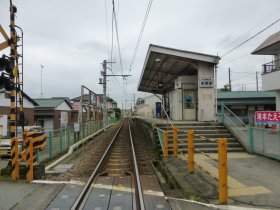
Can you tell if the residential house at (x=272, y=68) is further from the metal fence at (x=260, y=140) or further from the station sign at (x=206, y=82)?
the metal fence at (x=260, y=140)

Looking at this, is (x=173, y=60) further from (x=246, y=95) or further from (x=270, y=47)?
(x=246, y=95)

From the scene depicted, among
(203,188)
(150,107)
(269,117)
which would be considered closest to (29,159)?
(203,188)

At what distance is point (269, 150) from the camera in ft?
35.3

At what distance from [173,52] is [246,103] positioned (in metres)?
18.6

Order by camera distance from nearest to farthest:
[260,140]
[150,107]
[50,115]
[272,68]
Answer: [260,140], [272,68], [50,115], [150,107]

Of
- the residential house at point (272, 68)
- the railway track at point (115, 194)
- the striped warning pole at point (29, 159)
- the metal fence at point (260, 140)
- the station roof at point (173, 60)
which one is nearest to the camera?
the railway track at point (115, 194)

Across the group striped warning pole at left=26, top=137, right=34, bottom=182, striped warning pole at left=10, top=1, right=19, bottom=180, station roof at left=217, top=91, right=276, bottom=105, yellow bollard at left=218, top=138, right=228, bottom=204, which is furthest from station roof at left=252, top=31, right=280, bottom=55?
striped warning pole at left=26, top=137, right=34, bottom=182

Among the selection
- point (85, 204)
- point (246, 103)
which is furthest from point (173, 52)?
point (246, 103)

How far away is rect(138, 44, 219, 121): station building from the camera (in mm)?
17734

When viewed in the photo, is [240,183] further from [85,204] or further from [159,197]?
[85,204]

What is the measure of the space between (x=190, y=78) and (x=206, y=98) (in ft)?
9.61

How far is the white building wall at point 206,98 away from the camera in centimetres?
1778

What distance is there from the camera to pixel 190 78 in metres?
20.5

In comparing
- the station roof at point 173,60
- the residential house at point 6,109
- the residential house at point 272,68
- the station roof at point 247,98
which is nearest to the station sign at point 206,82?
the station roof at point 173,60
